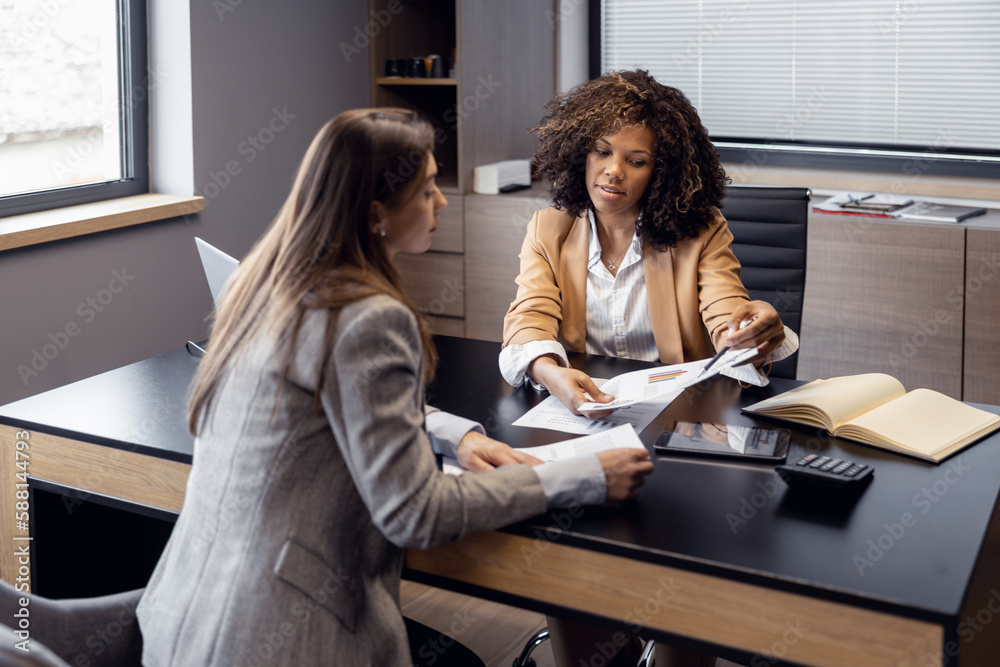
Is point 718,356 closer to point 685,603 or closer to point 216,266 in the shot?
point 685,603

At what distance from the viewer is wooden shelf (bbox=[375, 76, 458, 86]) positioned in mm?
3684

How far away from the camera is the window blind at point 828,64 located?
3.51 meters

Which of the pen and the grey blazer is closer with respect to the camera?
the grey blazer

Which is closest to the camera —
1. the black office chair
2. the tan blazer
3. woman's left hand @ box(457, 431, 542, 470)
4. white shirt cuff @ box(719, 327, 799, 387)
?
woman's left hand @ box(457, 431, 542, 470)

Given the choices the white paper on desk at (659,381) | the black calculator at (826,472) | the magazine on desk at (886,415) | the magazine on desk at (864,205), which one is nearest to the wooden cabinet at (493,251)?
the magazine on desk at (864,205)

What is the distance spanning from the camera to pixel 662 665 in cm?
187

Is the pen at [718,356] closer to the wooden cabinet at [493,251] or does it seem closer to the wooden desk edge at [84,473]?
the wooden desk edge at [84,473]

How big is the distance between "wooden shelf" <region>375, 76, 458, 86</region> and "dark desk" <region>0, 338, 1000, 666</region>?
2278mm

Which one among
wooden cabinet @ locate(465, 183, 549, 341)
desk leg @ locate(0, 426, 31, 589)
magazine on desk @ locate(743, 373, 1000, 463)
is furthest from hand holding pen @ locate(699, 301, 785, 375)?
wooden cabinet @ locate(465, 183, 549, 341)

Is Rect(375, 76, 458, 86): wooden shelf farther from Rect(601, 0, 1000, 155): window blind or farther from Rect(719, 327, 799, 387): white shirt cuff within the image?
Rect(719, 327, 799, 387): white shirt cuff

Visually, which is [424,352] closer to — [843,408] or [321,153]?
[321,153]

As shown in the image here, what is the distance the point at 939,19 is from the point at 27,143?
310 centimetres

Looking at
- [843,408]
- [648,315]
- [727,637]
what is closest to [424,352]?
[727,637]

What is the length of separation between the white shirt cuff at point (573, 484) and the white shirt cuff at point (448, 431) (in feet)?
0.75
